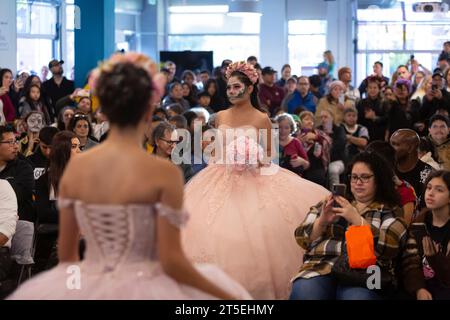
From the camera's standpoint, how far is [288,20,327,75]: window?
19.8m

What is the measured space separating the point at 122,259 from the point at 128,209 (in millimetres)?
168

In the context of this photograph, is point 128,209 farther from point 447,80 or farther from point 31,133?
point 447,80

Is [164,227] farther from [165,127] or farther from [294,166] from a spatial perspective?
[294,166]

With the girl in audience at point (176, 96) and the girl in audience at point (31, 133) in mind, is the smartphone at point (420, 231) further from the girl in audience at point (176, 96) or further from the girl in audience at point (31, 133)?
the girl in audience at point (176, 96)

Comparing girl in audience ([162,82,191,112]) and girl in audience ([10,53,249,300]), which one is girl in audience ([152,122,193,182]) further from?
girl in audience ([162,82,191,112])

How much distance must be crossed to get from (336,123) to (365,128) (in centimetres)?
33

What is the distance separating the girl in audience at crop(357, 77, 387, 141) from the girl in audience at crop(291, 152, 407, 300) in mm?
5663

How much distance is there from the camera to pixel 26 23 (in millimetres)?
17219

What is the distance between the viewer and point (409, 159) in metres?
5.90

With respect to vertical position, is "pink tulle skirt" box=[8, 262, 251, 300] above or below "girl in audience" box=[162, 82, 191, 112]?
below

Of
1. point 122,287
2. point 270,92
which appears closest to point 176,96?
point 270,92

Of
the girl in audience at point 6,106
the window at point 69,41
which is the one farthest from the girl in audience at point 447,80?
the window at point 69,41

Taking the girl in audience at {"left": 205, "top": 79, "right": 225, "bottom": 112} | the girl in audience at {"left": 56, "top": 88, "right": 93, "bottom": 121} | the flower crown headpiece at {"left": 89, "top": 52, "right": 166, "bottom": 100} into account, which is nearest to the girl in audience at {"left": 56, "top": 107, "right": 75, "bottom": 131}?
the girl in audience at {"left": 56, "top": 88, "right": 93, "bottom": 121}
